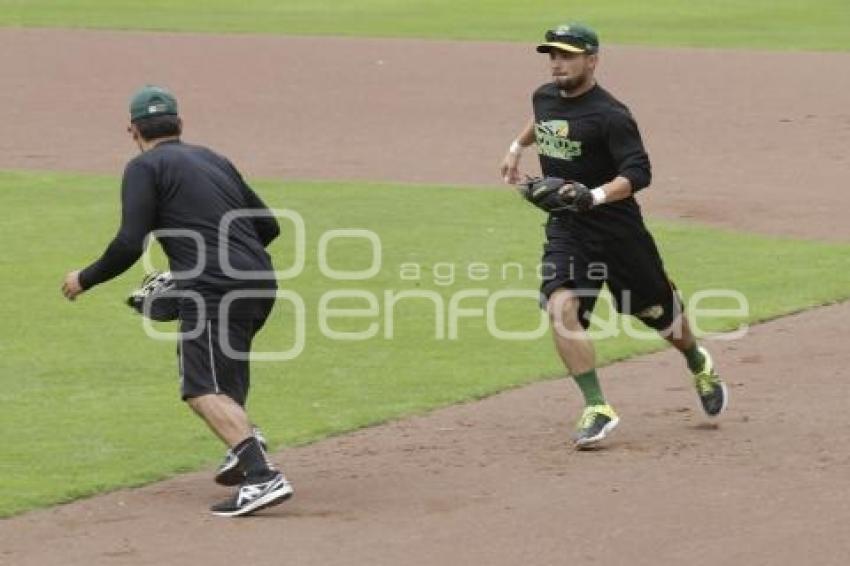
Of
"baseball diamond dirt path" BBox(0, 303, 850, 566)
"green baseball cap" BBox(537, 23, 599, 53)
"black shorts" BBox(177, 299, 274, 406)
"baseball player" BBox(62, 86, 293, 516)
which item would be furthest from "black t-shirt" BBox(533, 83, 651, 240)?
"black shorts" BBox(177, 299, 274, 406)

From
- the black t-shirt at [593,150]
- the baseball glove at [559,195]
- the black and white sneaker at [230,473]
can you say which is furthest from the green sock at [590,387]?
the black and white sneaker at [230,473]

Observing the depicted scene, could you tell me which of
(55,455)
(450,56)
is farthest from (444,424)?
(450,56)

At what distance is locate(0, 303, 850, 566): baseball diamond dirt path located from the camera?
27.1 feet

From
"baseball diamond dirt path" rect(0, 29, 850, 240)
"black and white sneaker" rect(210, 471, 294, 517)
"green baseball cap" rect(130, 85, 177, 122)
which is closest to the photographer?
"black and white sneaker" rect(210, 471, 294, 517)

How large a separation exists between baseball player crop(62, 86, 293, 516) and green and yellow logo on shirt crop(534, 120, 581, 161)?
68.8 inches

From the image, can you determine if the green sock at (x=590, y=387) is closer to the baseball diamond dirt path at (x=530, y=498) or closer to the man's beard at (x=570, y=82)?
the baseball diamond dirt path at (x=530, y=498)

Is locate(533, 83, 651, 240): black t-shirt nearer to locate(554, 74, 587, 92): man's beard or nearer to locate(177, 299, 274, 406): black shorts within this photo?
locate(554, 74, 587, 92): man's beard

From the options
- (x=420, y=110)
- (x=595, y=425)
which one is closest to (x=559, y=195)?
(x=595, y=425)

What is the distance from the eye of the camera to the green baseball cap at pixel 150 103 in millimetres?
9039

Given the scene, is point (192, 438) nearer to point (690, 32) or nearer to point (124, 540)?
point (124, 540)

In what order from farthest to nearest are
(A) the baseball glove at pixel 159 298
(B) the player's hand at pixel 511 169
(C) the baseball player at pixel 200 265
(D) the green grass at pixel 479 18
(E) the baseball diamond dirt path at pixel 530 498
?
(D) the green grass at pixel 479 18 < (B) the player's hand at pixel 511 169 < (A) the baseball glove at pixel 159 298 < (C) the baseball player at pixel 200 265 < (E) the baseball diamond dirt path at pixel 530 498

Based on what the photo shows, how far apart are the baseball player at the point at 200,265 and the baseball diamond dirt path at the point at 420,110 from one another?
8.45m

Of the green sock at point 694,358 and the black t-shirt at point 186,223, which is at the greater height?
the black t-shirt at point 186,223

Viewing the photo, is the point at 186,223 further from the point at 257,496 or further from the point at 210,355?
the point at 257,496
